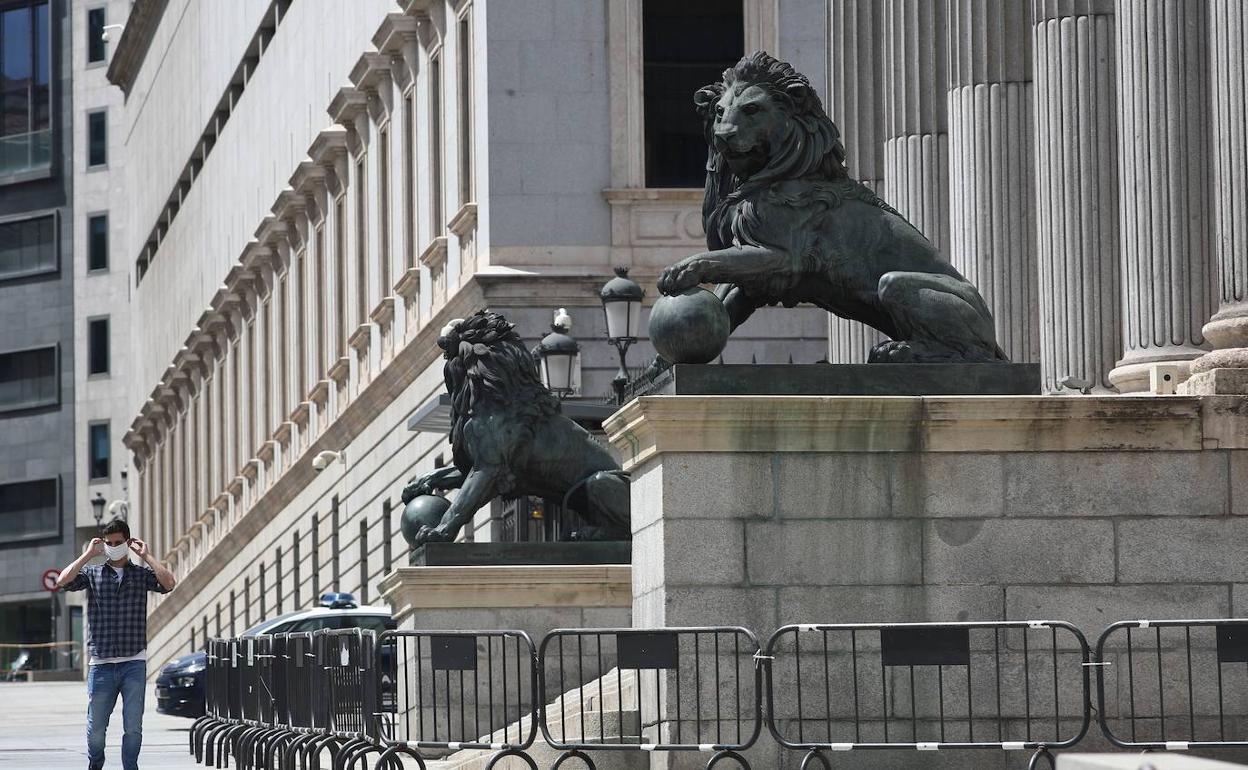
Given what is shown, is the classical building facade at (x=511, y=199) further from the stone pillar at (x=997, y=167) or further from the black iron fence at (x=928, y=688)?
the black iron fence at (x=928, y=688)

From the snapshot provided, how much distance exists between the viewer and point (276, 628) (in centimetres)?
3588

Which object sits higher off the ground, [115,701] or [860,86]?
[860,86]

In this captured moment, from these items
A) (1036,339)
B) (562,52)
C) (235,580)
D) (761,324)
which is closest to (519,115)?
(562,52)

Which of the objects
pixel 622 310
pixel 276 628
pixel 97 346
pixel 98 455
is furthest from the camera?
pixel 97 346

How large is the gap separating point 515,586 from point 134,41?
2847 inches

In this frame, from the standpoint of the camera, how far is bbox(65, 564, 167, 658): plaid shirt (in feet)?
65.4

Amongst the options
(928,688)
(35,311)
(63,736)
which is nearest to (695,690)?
(928,688)

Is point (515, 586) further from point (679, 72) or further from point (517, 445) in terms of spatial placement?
point (679, 72)

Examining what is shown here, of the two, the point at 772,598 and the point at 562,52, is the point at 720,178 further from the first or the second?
the point at 562,52

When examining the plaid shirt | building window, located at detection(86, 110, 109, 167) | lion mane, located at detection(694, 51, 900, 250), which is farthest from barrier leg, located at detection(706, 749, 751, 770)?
building window, located at detection(86, 110, 109, 167)

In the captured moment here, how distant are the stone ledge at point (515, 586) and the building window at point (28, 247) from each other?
302 feet

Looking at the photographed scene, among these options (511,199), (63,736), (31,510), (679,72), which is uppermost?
(679,72)

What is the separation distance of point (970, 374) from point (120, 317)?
97.2m

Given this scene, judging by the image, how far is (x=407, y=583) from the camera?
23344 millimetres
